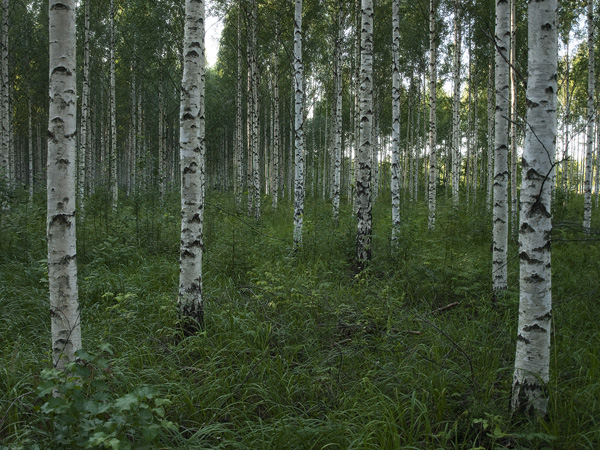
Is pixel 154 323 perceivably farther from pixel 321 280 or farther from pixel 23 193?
pixel 23 193

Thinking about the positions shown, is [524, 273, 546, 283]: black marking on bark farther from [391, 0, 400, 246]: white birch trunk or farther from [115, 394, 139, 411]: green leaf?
[391, 0, 400, 246]: white birch trunk

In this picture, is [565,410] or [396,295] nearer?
[565,410]

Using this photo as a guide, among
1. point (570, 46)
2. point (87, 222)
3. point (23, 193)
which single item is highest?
point (570, 46)

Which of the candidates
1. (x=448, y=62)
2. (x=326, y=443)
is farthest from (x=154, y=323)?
(x=448, y=62)

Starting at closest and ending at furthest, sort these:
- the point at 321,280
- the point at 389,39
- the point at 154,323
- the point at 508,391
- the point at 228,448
A: 1. the point at 228,448
2. the point at 508,391
3. the point at 154,323
4. the point at 321,280
5. the point at 389,39

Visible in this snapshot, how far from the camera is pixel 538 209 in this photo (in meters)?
2.58

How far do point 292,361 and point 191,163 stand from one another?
2.43 m

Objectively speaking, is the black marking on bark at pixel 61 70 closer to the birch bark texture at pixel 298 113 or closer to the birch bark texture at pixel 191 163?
the birch bark texture at pixel 191 163

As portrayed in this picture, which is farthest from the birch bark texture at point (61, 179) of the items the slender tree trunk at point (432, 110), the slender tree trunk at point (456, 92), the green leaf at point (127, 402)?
the slender tree trunk at point (456, 92)

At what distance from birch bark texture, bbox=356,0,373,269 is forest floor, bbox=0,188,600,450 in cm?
43

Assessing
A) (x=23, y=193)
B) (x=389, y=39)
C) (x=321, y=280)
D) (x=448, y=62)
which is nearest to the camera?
(x=321, y=280)

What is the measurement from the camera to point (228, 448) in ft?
8.67

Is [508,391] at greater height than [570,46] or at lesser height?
lesser

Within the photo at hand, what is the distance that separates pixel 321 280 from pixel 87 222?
20.6ft
